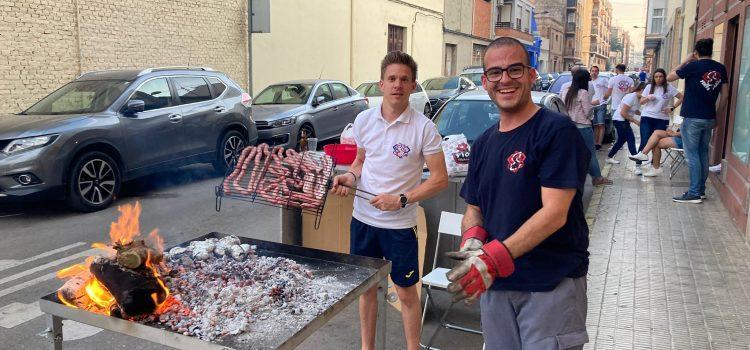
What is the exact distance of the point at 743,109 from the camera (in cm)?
761

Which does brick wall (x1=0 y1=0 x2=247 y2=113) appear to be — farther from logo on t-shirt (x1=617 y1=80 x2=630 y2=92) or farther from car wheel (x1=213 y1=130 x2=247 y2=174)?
logo on t-shirt (x1=617 y1=80 x2=630 y2=92)

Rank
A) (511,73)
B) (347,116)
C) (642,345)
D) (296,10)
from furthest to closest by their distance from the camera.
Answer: (296,10)
(347,116)
(642,345)
(511,73)

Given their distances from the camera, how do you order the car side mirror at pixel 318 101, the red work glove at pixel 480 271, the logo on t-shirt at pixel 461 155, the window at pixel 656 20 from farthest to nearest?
the window at pixel 656 20 < the car side mirror at pixel 318 101 < the logo on t-shirt at pixel 461 155 < the red work glove at pixel 480 271

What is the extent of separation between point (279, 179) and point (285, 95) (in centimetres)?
989

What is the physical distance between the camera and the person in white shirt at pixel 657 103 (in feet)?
32.4

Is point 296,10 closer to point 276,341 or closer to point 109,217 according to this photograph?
point 109,217

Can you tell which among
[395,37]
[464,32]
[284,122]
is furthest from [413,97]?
[464,32]

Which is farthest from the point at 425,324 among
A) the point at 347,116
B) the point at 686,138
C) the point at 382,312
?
the point at 347,116

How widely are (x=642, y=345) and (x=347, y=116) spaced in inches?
394

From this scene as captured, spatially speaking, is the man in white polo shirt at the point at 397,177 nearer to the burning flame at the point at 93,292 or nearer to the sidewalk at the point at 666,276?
the burning flame at the point at 93,292

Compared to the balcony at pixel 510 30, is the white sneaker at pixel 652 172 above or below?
below

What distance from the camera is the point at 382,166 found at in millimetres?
3342

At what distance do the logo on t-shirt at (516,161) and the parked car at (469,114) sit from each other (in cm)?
461

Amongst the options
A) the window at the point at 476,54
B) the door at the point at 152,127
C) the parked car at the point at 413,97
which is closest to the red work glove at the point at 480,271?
the door at the point at 152,127
